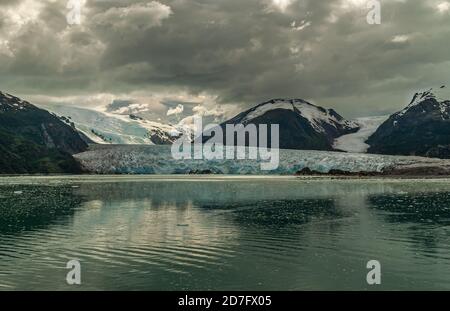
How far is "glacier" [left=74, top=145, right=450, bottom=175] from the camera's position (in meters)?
157

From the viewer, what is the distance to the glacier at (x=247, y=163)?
515 feet

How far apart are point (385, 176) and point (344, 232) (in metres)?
127

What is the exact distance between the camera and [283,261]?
24531 millimetres

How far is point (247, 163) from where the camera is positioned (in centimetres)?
16400
